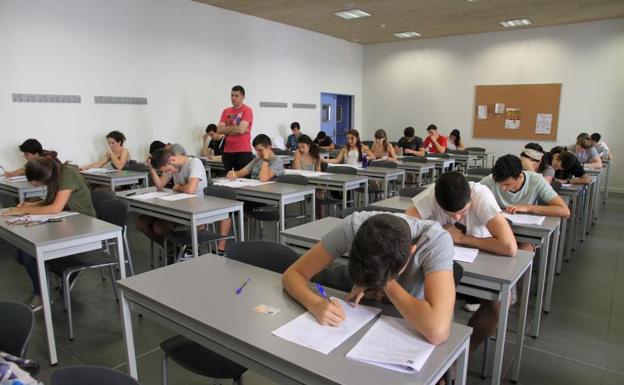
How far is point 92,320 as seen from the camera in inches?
119

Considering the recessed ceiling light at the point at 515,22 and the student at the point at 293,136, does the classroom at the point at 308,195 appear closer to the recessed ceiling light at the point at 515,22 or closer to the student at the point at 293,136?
the recessed ceiling light at the point at 515,22

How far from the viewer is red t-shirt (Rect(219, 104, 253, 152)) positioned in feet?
18.1

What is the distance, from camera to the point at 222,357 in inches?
67.7

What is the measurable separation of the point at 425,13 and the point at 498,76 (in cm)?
295

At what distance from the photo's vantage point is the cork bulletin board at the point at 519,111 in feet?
30.6

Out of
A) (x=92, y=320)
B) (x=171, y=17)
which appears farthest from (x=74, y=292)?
(x=171, y=17)

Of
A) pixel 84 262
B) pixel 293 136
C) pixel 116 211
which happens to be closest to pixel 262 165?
pixel 116 211

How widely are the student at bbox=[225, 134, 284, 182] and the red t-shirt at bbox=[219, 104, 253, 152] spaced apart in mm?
740

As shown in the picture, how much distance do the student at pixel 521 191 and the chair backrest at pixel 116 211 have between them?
2757mm

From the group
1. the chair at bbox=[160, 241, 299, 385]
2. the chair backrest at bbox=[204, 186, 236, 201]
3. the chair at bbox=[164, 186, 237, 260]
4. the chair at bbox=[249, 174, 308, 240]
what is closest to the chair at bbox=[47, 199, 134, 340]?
the chair at bbox=[164, 186, 237, 260]

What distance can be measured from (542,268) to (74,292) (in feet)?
11.8

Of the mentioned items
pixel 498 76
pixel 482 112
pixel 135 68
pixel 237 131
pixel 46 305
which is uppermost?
pixel 498 76

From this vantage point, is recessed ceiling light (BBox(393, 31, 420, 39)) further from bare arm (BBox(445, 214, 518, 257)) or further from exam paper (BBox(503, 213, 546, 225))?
bare arm (BBox(445, 214, 518, 257))

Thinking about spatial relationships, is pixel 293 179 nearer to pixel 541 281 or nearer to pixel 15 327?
pixel 541 281
